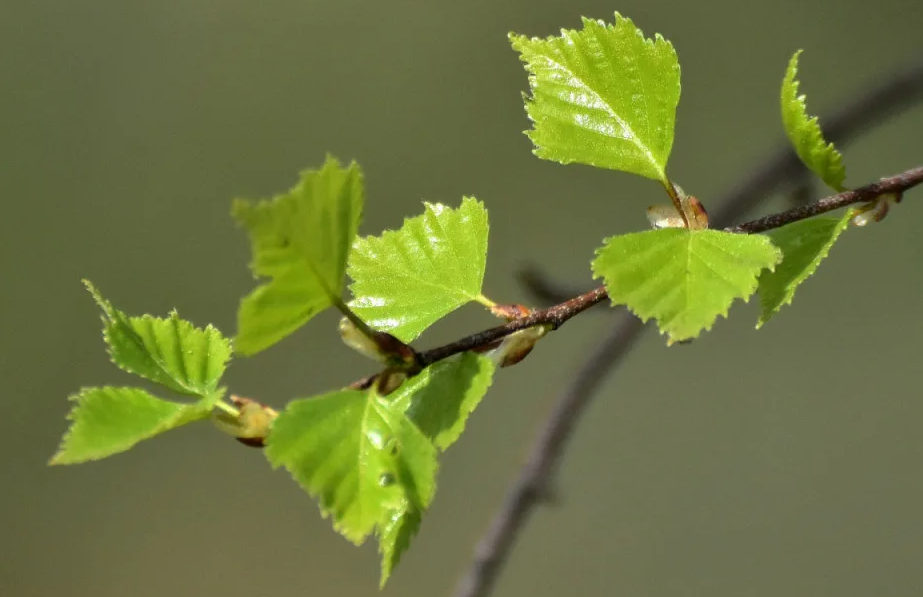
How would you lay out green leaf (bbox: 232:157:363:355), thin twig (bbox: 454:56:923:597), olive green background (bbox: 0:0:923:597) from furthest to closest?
olive green background (bbox: 0:0:923:597), thin twig (bbox: 454:56:923:597), green leaf (bbox: 232:157:363:355)

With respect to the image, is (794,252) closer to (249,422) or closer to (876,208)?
(876,208)

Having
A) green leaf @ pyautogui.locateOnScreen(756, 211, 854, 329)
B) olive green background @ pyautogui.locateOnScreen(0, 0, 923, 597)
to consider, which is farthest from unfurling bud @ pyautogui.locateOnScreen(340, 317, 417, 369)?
olive green background @ pyautogui.locateOnScreen(0, 0, 923, 597)

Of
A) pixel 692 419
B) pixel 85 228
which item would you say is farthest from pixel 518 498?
pixel 85 228

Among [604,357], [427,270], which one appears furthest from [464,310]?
[427,270]

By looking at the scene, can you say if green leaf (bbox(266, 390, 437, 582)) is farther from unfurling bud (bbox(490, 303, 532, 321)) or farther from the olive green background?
the olive green background

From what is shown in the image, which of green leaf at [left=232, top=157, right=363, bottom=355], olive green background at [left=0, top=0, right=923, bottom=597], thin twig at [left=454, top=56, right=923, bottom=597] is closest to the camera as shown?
green leaf at [left=232, top=157, right=363, bottom=355]

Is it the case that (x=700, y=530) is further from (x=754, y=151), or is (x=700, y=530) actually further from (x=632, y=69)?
(x=632, y=69)

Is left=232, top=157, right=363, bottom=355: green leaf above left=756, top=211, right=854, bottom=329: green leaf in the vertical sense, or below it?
above
